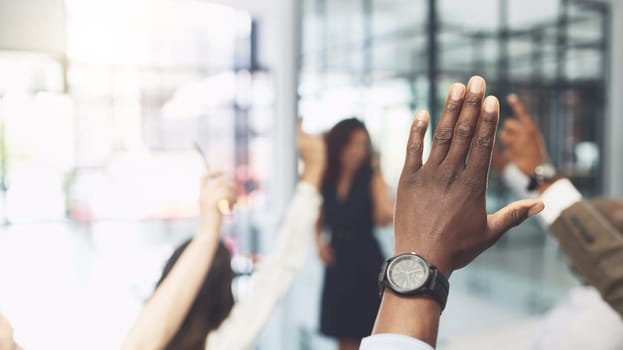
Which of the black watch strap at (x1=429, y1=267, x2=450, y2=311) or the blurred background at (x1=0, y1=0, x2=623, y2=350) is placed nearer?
the black watch strap at (x1=429, y1=267, x2=450, y2=311)

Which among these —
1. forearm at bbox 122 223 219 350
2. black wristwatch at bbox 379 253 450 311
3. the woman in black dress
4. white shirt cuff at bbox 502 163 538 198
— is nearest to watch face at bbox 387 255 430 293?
black wristwatch at bbox 379 253 450 311

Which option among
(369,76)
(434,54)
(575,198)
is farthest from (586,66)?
(575,198)

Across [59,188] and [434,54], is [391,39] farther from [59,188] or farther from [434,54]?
[59,188]

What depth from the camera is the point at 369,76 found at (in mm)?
5793

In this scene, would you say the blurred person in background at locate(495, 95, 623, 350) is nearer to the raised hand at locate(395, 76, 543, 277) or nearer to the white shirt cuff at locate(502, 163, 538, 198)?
the white shirt cuff at locate(502, 163, 538, 198)

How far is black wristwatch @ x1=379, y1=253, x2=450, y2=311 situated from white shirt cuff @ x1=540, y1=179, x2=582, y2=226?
0.73 meters

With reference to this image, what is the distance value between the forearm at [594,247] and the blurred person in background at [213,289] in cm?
70

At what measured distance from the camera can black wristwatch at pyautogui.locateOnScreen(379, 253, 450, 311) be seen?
59cm

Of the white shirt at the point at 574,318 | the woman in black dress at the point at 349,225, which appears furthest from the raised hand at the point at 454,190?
the woman in black dress at the point at 349,225

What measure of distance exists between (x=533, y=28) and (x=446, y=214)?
233 inches

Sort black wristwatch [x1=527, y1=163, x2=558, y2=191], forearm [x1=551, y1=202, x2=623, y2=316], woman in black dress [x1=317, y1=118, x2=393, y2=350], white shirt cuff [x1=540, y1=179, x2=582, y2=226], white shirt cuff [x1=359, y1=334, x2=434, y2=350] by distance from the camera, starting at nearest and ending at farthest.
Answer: white shirt cuff [x1=359, y1=334, x2=434, y2=350] < forearm [x1=551, y1=202, x2=623, y2=316] < white shirt cuff [x1=540, y1=179, x2=582, y2=226] < black wristwatch [x1=527, y1=163, x2=558, y2=191] < woman in black dress [x1=317, y1=118, x2=393, y2=350]

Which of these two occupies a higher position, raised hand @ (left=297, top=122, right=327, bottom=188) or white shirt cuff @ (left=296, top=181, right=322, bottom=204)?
raised hand @ (left=297, top=122, right=327, bottom=188)

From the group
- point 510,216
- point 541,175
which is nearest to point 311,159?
point 541,175

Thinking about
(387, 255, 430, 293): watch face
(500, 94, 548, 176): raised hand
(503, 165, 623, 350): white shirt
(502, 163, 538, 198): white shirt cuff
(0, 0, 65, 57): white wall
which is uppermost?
(0, 0, 65, 57): white wall
